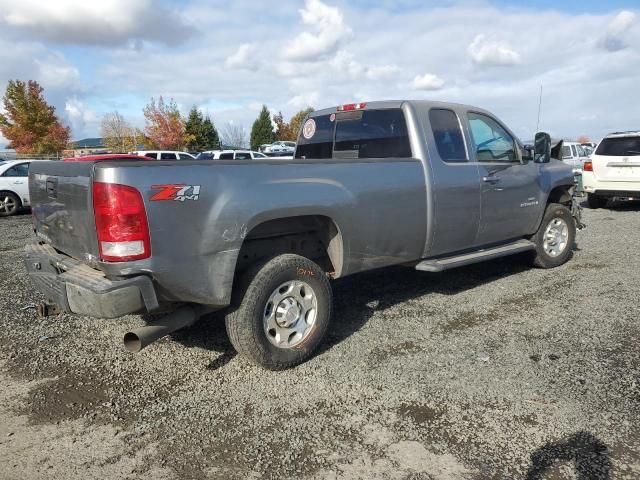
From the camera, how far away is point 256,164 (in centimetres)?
353

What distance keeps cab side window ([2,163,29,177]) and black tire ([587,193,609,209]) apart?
14558 millimetres

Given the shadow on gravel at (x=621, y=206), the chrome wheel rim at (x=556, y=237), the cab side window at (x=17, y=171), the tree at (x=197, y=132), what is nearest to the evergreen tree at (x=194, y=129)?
the tree at (x=197, y=132)

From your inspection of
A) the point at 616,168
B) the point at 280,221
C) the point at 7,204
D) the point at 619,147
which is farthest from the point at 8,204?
the point at 619,147

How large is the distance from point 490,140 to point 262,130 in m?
56.5

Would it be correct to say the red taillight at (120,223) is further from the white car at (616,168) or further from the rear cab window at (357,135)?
the white car at (616,168)

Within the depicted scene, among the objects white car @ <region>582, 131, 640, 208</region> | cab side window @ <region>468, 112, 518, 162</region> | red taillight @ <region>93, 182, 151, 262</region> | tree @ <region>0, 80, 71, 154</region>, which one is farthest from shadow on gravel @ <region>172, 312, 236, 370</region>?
tree @ <region>0, 80, 71, 154</region>

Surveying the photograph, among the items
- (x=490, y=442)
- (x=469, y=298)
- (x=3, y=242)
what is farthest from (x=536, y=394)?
(x=3, y=242)

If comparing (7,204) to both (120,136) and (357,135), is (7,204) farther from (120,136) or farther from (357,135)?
(120,136)

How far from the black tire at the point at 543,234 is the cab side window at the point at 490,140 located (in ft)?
3.45

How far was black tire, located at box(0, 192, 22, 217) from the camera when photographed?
13.3 m

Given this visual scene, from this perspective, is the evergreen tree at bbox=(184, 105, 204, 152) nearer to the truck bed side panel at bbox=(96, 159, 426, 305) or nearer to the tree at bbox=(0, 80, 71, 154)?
the tree at bbox=(0, 80, 71, 154)

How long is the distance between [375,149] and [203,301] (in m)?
2.49

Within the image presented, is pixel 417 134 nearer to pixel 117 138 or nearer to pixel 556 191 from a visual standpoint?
pixel 556 191

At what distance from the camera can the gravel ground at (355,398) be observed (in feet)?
8.93
